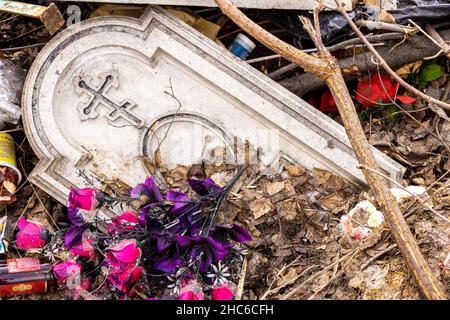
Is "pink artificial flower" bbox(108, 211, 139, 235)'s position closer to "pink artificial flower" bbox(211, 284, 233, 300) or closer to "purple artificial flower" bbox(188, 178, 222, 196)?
"purple artificial flower" bbox(188, 178, 222, 196)

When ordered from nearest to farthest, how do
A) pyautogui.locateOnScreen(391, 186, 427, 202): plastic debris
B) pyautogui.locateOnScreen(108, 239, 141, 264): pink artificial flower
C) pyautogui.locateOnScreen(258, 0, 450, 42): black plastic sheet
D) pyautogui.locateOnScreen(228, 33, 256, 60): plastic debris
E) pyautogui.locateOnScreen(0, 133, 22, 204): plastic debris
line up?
pyautogui.locateOnScreen(108, 239, 141, 264): pink artificial flower
pyautogui.locateOnScreen(391, 186, 427, 202): plastic debris
pyautogui.locateOnScreen(0, 133, 22, 204): plastic debris
pyautogui.locateOnScreen(258, 0, 450, 42): black plastic sheet
pyautogui.locateOnScreen(228, 33, 256, 60): plastic debris

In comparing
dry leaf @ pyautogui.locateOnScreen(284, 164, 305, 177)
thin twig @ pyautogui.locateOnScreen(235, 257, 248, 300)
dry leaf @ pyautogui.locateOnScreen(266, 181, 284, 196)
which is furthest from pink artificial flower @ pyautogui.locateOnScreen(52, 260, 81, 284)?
dry leaf @ pyautogui.locateOnScreen(284, 164, 305, 177)

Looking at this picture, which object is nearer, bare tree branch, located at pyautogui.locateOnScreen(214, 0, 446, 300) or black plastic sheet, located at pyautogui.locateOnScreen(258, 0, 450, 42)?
bare tree branch, located at pyautogui.locateOnScreen(214, 0, 446, 300)

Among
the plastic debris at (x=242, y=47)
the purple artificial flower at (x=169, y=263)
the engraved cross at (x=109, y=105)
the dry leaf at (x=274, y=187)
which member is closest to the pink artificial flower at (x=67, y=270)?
the purple artificial flower at (x=169, y=263)

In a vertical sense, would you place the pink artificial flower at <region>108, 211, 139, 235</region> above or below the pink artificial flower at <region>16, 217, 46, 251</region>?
above

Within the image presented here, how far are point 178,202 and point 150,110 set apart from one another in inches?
Result: 31.1

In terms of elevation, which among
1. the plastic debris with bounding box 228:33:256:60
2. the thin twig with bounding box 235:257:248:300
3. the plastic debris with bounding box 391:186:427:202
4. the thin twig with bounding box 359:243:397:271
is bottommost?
the thin twig with bounding box 235:257:248:300

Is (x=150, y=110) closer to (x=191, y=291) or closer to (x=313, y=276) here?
(x=191, y=291)

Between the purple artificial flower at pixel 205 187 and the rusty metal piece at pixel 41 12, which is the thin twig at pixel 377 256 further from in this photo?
the rusty metal piece at pixel 41 12

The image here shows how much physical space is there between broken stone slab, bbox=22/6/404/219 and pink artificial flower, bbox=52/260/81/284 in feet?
1.86

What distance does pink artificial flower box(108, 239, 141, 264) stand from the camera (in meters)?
3.24

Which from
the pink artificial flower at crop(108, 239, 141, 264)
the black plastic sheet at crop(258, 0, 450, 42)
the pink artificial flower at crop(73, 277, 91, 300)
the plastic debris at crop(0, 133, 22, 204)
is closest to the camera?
the pink artificial flower at crop(108, 239, 141, 264)
